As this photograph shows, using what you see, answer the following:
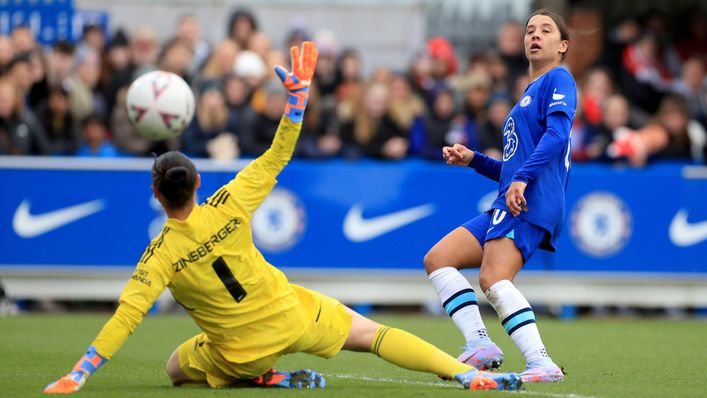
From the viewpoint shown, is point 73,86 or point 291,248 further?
point 73,86

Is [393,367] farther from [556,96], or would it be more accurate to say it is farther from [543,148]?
[556,96]

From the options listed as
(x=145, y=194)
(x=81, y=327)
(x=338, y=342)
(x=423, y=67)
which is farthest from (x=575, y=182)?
(x=338, y=342)

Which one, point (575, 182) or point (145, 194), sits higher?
point (575, 182)

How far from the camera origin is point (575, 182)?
13703 millimetres

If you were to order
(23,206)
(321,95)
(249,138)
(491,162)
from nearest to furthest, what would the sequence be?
(491,162), (23,206), (249,138), (321,95)

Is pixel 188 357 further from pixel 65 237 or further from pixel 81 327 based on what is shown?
pixel 65 237

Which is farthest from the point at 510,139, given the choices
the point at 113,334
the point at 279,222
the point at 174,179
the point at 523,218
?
the point at 279,222

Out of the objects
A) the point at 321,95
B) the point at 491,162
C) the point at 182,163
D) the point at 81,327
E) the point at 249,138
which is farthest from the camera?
the point at 321,95

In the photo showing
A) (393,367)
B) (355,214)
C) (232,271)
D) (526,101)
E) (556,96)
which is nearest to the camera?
(232,271)

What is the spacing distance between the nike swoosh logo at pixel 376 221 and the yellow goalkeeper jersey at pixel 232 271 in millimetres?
6985

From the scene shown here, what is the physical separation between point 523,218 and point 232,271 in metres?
1.84

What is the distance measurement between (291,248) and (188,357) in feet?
21.7

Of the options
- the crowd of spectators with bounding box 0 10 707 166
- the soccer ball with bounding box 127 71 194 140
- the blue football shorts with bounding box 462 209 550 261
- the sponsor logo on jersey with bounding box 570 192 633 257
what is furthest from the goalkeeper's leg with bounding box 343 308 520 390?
the crowd of spectators with bounding box 0 10 707 166

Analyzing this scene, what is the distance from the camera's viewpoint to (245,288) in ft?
21.6
